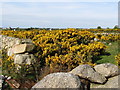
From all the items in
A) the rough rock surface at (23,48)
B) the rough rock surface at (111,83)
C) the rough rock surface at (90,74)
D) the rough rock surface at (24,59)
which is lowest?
the rough rock surface at (111,83)

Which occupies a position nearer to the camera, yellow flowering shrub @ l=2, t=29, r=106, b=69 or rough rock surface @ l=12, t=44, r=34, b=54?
yellow flowering shrub @ l=2, t=29, r=106, b=69

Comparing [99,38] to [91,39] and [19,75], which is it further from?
[19,75]

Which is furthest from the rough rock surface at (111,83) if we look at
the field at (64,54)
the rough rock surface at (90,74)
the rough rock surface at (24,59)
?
the rough rock surface at (24,59)

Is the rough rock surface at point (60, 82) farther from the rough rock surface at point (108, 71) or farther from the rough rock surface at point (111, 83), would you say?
the rough rock surface at point (108, 71)

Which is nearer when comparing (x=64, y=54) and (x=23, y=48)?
(x=23, y=48)

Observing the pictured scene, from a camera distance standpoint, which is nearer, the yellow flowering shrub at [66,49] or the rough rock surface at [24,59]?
the yellow flowering shrub at [66,49]

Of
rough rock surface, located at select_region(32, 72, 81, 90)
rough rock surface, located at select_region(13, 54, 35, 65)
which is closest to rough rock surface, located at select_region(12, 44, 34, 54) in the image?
rough rock surface, located at select_region(13, 54, 35, 65)

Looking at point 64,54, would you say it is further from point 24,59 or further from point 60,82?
point 60,82

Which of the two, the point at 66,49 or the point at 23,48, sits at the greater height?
the point at 23,48

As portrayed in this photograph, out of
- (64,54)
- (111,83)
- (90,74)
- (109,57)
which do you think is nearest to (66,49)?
(64,54)

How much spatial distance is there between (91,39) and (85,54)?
229 centimetres

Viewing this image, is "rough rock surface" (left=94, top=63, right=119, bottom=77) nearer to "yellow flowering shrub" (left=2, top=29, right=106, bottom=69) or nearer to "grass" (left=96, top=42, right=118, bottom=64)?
"yellow flowering shrub" (left=2, top=29, right=106, bottom=69)

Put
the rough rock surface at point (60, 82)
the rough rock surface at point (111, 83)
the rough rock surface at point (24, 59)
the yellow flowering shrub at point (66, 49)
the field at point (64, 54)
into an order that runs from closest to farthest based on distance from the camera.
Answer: the rough rock surface at point (60, 82), the rough rock surface at point (111, 83), the field at point (64, 54), the yellow flowering shrub at point (66, 49), the rough rock surface at point (24, 59)

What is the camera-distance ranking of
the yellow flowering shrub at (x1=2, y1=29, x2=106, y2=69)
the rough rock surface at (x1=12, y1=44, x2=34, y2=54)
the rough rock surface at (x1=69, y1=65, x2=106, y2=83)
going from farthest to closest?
1. the rough rock surface at (x1=12, y1=44, x2=34, y2=54)
2. the yellow flowering shrub at (x1=2, y1=29, x2=106, y2=69)
3. the rough rock surface at (x1=69, y1=65, x2=106, y2=83)
